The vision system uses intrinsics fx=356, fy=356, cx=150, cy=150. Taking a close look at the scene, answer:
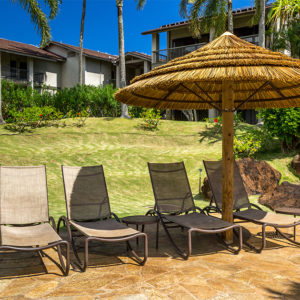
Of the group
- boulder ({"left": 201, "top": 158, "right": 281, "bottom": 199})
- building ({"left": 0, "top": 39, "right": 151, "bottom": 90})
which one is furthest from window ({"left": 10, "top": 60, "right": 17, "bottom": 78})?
boulder ({"left": 201, "top": 158, "right": 281, "bottom": 199})

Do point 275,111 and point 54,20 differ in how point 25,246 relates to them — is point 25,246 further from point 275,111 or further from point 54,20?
point 54,20

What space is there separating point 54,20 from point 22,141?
33.9 feet

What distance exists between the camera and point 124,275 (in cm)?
391

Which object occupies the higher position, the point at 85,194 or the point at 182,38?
the point at 182,38

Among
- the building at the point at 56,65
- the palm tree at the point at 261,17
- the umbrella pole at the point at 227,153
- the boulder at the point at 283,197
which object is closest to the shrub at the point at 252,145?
the boulder at the point at 283,197

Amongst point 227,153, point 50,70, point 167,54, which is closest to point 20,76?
point 50,70

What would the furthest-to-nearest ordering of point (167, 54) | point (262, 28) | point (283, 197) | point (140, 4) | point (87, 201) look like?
point (167, 54) < point (140, 4) < point (262, 28) < point (283, 197) < point (87, 201)

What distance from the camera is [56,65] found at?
106 ft

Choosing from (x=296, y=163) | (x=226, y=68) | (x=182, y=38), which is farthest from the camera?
(x=182, y=38)

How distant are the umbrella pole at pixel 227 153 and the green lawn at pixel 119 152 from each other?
3.01 meters

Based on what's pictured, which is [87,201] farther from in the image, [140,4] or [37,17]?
[140,4]

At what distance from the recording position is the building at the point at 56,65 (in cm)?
2944

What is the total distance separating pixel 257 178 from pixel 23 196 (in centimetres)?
619

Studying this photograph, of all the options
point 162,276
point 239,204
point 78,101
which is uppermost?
point 78,101
